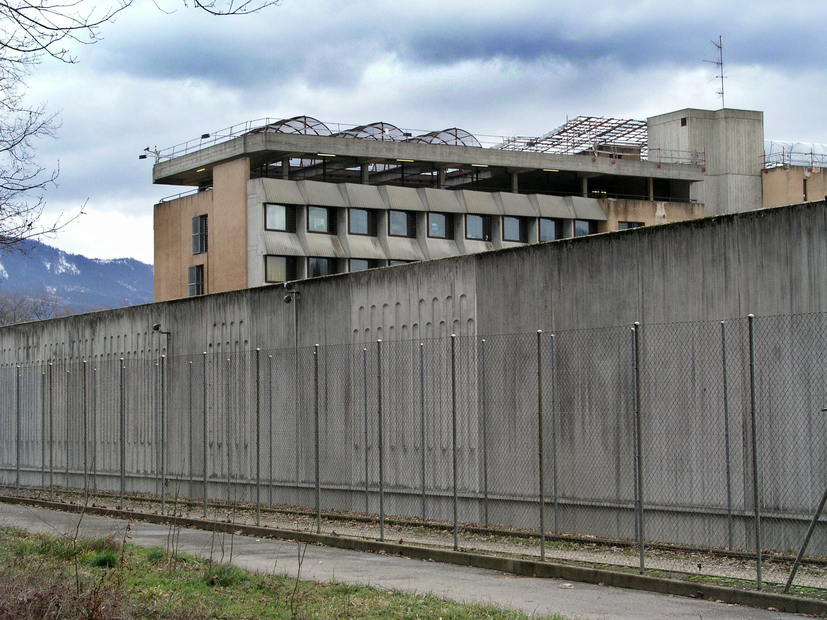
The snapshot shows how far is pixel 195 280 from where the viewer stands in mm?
58438

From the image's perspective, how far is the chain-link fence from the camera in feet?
44.5

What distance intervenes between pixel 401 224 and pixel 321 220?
4821 mm

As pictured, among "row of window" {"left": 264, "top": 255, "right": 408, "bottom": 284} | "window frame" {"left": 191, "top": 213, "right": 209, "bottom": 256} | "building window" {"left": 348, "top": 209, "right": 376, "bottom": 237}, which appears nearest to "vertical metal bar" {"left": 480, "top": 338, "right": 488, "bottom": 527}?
"row of window" {"left": 264, "top": 255, "right": 408, "bottom": 284}

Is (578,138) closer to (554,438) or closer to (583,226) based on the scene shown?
(583,226)

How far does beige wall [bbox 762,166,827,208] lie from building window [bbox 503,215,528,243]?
1607cm

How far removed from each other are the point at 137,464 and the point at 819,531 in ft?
62.6

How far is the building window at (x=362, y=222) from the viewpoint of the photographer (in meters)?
56.4

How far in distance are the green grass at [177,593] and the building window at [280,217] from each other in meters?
41.7

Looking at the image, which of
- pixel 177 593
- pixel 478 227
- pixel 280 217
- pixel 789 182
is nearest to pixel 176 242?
pixel 280 217

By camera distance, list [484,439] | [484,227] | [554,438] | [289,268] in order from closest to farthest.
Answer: [554,438]
[484,439]
[289,268]
[484,227]

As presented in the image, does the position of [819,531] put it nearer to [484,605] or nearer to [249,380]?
[484,605]

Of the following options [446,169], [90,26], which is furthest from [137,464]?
[446,169]

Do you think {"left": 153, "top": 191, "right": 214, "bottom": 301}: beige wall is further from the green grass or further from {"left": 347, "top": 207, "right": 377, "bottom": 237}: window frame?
the green grass

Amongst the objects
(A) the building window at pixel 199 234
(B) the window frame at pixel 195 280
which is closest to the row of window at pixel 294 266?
(B) the window frame at pixel 195 280
